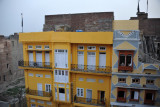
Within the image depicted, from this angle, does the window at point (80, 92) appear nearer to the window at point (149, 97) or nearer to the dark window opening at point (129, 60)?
the dark window opening at point (129, 60)

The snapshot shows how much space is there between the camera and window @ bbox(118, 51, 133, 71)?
1177 cm

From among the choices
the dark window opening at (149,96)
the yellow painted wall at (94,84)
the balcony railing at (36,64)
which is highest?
the balcony railing at (36,64)

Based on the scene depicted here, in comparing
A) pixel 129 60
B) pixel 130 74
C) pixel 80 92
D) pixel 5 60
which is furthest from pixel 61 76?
pixel 5 60

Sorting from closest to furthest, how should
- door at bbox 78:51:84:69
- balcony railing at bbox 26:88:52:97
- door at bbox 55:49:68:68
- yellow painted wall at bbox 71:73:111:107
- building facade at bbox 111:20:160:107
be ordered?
building facade at bbox 111:20:160:107
yellow painted wall at bbox 71:73:111:107
door at bbox 55:49:68:68
door at bbox 78:51:84:69
balcony railing at bbox 26:88:52:97

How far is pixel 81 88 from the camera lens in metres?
14.4

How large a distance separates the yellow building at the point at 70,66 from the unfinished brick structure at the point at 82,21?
137 inches

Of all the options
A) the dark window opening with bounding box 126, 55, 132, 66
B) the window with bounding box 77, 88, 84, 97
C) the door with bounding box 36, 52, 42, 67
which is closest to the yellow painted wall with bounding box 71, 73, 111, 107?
the window with bounding box 77, 88, 84, 97

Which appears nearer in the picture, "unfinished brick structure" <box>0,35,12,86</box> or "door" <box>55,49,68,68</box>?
"door" <box>55,49,68,68</box>

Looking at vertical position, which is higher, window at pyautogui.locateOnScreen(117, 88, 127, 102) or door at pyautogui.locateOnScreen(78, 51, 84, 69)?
door at pyautogui.locateOnScreen(78, 51, 84, 69)

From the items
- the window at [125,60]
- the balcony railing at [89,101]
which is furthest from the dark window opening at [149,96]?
the balcony railing at [89,101]

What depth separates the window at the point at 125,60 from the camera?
11.8m

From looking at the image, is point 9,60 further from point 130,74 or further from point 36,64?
point 130,74

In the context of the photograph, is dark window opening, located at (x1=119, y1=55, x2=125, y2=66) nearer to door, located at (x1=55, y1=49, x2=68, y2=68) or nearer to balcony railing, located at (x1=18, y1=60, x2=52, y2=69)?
door, located at (x1=55, y1=49, x2=68, y2=68)

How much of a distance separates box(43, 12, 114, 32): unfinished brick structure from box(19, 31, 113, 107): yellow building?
11.4 ft
